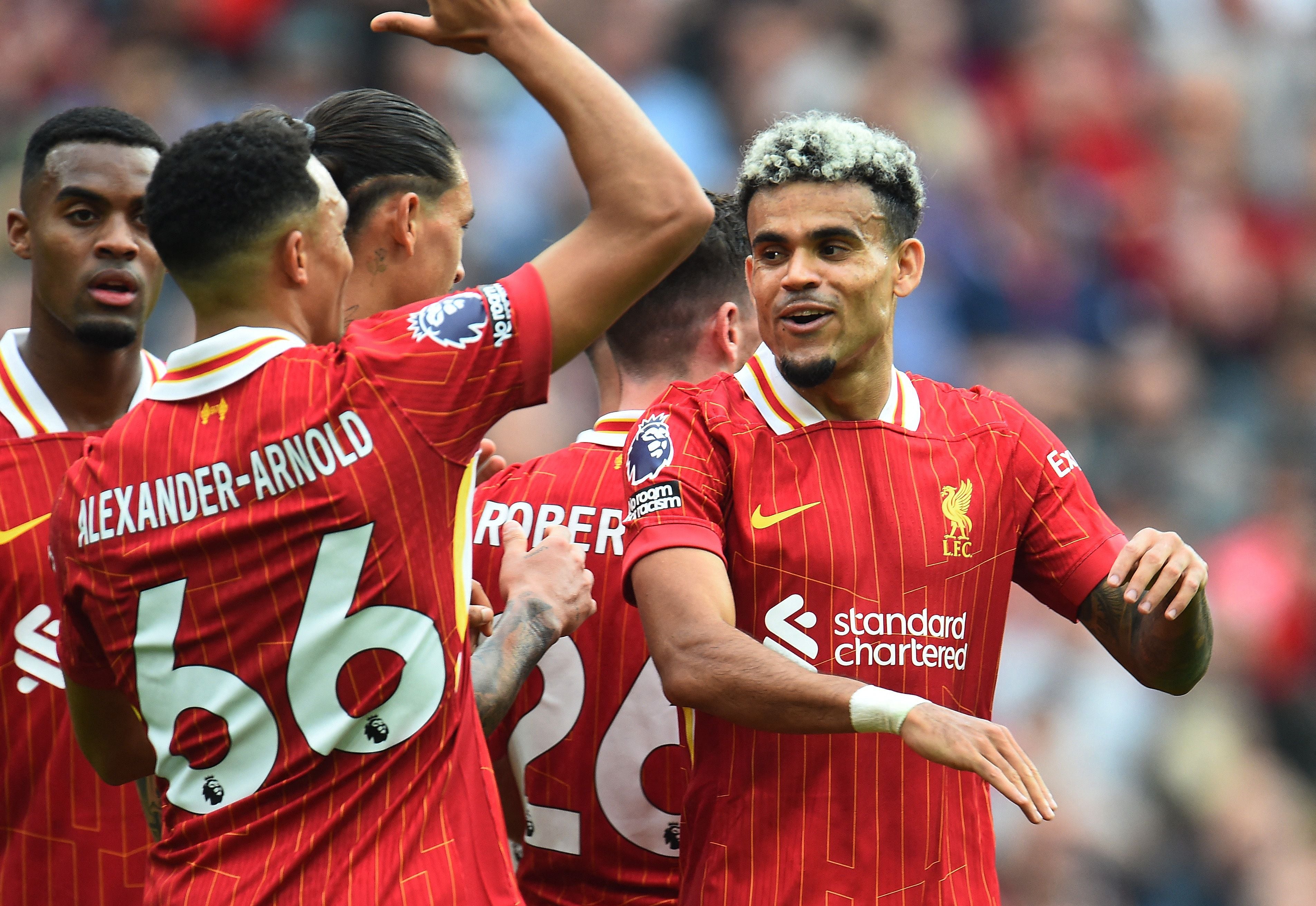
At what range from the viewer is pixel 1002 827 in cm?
848

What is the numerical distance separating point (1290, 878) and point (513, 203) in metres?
6.48

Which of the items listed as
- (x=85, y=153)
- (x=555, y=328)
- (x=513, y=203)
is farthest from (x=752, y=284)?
(x=513, y=203)

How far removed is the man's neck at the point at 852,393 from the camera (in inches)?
147

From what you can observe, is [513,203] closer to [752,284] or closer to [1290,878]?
[1290,878]

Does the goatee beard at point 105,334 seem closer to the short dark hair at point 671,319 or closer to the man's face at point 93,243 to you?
the man's face at point 93,243

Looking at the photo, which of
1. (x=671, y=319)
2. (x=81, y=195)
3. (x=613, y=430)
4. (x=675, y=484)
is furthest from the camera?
(x=671, y=319)

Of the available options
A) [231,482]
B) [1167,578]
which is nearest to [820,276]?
[1167,578]

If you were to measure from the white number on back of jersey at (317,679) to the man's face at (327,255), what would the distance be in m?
0.52

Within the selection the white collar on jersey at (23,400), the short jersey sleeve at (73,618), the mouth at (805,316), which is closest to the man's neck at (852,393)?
the mouth at (805,316)

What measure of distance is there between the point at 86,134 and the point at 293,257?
1539 mm

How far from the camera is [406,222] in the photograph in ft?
12.8

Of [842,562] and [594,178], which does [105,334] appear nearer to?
[594,178]

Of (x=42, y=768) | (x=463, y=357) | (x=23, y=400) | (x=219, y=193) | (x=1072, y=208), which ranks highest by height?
(x=1072, y=208)

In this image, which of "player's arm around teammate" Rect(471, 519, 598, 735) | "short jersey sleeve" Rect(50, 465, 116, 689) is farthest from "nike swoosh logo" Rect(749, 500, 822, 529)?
"short jersey sleeve" Rect(50, 465, 116, 689)
